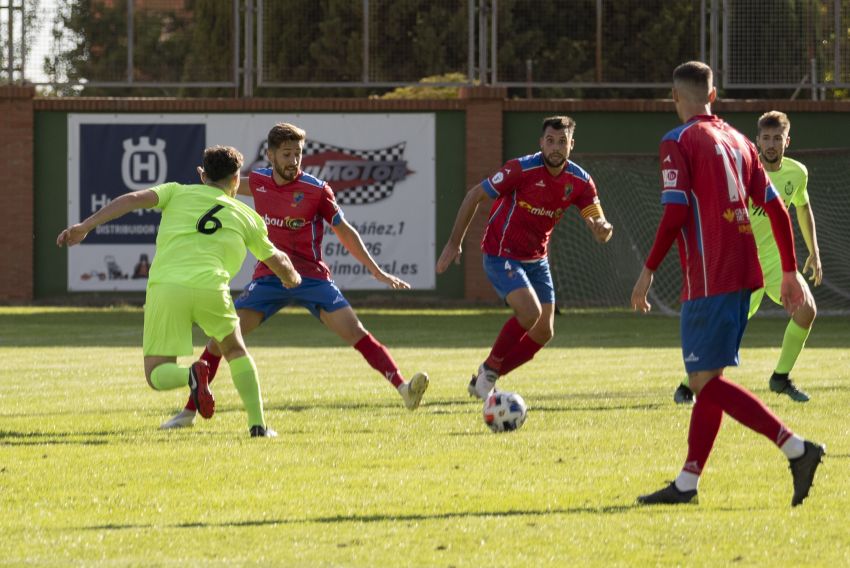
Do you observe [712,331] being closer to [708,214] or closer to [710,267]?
[710,267]

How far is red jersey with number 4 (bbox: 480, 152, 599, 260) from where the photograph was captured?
36.1 feet

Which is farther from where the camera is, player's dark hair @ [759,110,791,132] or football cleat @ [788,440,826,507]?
player's dark hair @ [759,110,791,132]

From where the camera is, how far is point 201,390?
26.4 feet

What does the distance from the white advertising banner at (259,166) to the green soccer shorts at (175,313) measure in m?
16.0

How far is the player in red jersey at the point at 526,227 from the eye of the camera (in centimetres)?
1083

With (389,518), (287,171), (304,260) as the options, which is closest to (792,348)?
(304,260)

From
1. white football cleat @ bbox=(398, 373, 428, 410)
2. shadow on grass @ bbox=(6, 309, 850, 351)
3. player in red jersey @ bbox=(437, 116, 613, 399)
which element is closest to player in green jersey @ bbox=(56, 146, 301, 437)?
white football cleat @ bbox=(398, 373, 428, 410)

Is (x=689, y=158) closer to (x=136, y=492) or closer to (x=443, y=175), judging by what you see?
(x=136, y=492)

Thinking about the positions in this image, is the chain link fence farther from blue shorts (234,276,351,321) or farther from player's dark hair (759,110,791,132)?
blue shorts (234,276,351,321)

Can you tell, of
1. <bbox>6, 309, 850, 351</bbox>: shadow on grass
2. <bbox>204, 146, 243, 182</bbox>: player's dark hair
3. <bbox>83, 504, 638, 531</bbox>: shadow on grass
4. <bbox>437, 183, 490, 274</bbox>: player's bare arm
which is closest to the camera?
<bbox>83, 504, 638, 531</bbox>: shadow on grass

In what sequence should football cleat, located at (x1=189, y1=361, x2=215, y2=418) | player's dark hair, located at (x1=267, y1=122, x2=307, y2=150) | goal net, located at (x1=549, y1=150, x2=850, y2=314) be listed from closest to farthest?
football cleat, located at (x1=189, y1=361, x2=215, y2=418) → player's dark hair, located at (x1=267, y1=122, x2=307, y2=150) → goal net, located at (x1=549, y1=150, x2=850, y2=314)

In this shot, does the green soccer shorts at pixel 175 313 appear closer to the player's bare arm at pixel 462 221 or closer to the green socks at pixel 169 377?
the green socks at pixel 169 377

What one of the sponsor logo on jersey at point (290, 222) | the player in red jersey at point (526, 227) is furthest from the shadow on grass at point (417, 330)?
the sponsor logo on jersey at point (290, 222)

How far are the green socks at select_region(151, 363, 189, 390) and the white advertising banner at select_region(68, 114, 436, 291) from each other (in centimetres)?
1607
